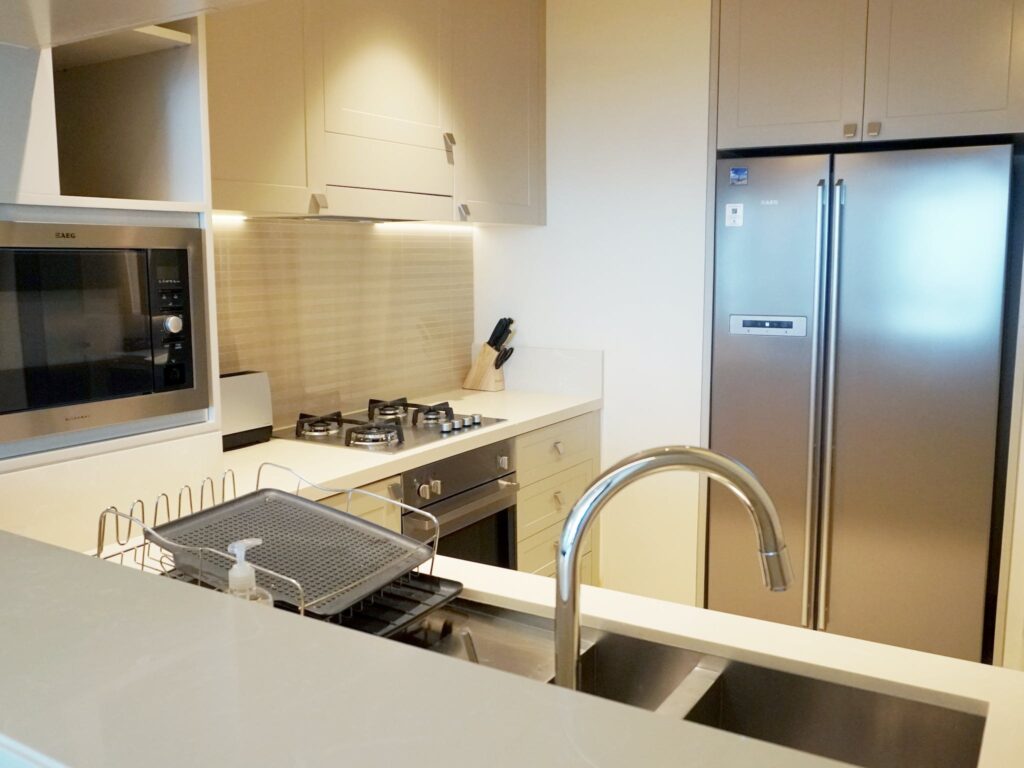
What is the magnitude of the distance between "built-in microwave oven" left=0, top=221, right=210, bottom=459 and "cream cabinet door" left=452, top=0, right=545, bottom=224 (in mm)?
1415

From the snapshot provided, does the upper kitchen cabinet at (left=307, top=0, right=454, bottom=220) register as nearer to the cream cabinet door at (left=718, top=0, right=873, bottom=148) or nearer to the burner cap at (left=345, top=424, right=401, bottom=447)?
the burner cap at (left=345, top=424, right=401, bottom=447)

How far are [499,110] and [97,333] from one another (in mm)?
1952

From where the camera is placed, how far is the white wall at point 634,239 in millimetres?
3305

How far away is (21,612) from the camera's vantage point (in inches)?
33.8

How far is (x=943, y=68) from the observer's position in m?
2.84

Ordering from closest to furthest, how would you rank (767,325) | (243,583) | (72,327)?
(243,583) < (72,327) < (767,325)

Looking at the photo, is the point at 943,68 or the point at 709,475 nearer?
Result: the point at 709,475

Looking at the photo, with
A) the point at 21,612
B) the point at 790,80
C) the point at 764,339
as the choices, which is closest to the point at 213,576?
the point at 21,612

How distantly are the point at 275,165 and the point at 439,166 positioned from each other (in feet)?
2.53

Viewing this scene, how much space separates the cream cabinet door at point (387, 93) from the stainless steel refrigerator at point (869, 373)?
1.01 meters

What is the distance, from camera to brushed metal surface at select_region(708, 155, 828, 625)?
9.96 feet

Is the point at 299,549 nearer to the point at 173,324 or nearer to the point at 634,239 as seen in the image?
the point at 173,324

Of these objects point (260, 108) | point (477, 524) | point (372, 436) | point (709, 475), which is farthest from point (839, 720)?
point (260, 108)

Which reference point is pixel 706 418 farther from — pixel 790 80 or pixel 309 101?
pixel 309 101
